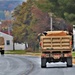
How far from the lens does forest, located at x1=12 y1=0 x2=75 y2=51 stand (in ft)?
217

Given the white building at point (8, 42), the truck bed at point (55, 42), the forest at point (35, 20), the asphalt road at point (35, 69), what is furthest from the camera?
the white building at point (8, 42)

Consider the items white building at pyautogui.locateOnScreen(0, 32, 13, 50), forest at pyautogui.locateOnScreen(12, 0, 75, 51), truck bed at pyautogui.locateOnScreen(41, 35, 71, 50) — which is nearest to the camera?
truck bed at pyautogui.locateOnScreen(41, 35, 71, 50)

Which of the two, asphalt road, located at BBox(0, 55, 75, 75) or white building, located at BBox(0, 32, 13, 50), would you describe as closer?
asphalt road, located at BBox(0, 55, 75, 75)

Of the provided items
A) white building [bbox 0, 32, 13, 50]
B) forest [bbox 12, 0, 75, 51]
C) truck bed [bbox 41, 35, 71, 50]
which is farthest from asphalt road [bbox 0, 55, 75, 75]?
white building [bbox 0, 32, 13, 50]

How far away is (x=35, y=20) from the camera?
3492 inches

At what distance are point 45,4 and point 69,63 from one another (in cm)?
3542

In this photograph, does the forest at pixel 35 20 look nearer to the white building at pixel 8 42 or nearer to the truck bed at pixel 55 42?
the white building at pixel 8 42

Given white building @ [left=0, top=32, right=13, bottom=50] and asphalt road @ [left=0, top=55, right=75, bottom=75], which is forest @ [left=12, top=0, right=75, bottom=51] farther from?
asphalt road @ [left=0, top=55, right=75, bottom=75]

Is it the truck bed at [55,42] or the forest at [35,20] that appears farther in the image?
the forest at [35,20]

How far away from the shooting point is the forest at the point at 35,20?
66.2 m

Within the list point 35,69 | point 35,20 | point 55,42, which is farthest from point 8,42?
point 35,69

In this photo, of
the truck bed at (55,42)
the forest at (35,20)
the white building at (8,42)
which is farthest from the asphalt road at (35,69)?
the white building at (8,42)

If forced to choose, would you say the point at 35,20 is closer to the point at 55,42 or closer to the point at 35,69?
the point at 55,42

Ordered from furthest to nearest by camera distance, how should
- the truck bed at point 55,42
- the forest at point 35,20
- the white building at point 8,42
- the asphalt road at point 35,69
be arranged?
1. the white building at point 8,42
2. the forest at point 35,20
3. the truck bed at point 55,42
4. the asphalt road at point 35,69
